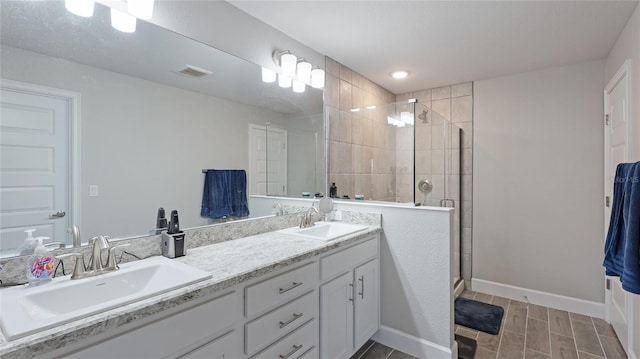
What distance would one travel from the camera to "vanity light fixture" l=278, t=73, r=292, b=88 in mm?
2240

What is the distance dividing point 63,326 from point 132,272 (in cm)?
46

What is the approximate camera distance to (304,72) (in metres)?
2.40

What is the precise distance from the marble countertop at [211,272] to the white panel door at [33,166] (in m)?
0.53

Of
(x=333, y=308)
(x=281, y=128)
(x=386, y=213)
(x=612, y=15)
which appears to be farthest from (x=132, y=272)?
(x=612, y=15)

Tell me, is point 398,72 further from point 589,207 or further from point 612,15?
point 589,207

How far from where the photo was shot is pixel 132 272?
124cm

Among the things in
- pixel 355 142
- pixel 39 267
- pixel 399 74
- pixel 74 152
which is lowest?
pixel 39 267

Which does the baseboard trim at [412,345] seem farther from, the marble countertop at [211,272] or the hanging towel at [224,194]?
the hanging towel at [224,194]

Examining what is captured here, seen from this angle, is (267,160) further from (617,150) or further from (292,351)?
(617,150)

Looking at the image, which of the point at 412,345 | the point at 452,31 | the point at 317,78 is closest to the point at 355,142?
the point at 317,78

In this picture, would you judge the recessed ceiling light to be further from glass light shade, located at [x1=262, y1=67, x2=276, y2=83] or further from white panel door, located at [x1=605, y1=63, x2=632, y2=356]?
A: white panel door, located at [x1=605, y1=63, x2=632, y2=356]

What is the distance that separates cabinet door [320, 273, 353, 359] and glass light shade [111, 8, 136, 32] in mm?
1665

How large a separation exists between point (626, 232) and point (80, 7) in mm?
2903

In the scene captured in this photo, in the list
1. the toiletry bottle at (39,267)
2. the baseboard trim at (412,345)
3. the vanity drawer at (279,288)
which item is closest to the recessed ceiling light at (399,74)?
the vanity drawer at (279,288)
